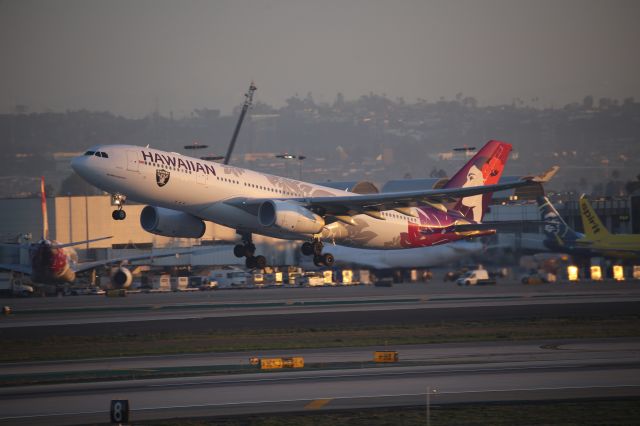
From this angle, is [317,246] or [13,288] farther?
[13,288]

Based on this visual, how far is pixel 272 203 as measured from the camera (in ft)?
157

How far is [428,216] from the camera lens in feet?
188

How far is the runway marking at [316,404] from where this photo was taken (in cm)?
2348

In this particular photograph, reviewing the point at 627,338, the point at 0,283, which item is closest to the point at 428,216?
the point at 627,338

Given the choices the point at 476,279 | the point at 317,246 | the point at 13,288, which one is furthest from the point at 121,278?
the point at 317,246

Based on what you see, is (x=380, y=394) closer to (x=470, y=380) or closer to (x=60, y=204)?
(x=470, y=380)

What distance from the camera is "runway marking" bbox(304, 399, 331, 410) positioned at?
925 inches

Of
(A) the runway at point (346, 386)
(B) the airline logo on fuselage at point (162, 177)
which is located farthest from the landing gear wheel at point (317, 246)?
(A) the runway at point (346, 386)

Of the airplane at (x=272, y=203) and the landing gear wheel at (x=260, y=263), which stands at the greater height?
the airplane at (x=272, y=203)

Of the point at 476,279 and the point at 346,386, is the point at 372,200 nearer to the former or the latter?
the point at 346,386

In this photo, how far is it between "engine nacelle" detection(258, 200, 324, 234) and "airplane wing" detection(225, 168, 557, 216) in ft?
1.52

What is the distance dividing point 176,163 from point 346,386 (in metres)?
21.5

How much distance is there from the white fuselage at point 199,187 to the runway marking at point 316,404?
22.1m

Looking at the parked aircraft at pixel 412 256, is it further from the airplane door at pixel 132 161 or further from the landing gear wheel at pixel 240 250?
the airplane door at pixel 132 161
